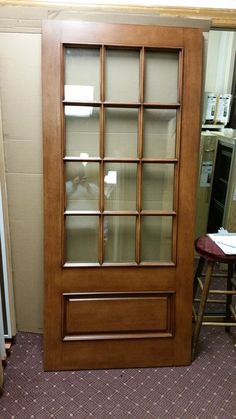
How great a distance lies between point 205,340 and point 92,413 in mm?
916

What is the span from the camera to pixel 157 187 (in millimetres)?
1947

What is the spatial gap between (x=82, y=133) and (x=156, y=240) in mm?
706

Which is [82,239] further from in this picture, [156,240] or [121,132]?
[121,132]

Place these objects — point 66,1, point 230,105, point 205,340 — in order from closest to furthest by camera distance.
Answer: point 66,1 < point 205,340 < point 230,105

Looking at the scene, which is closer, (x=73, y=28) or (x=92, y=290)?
(x=73, y=28)

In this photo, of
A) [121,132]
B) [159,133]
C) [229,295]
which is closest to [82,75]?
[121,132]

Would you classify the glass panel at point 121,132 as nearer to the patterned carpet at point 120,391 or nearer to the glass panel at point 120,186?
the glass panel at point 120,186

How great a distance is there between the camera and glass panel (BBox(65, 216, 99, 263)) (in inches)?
76.0

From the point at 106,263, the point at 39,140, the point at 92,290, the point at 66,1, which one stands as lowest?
the point at 92,290

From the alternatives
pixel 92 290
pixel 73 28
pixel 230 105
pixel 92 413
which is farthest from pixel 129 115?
pixel 230 105

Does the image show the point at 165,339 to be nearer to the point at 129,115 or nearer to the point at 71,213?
the point at 71,213

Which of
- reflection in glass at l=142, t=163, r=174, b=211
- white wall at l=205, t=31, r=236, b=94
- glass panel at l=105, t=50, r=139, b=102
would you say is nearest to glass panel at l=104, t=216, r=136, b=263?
reflection in glass at l=142, t=163, r=174, b=211

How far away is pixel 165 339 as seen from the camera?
79.0 inches

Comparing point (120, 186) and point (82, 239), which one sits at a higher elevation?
point (120, 186)
